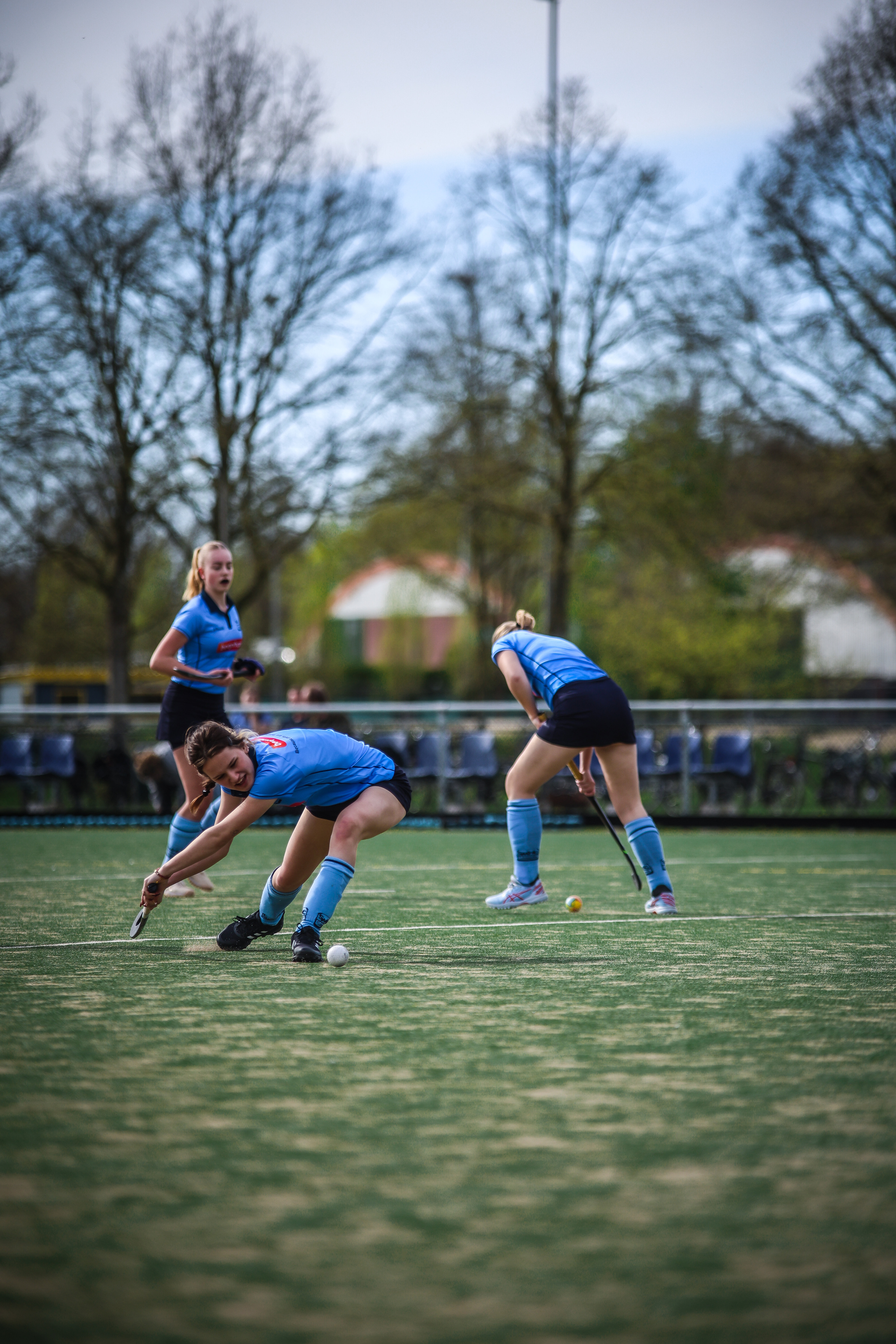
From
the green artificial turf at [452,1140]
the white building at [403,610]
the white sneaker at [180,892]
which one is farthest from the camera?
the white building at [403,610]

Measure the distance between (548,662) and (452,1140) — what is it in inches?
174

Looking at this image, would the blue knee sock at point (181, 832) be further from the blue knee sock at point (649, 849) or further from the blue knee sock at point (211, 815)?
the blue knee sock at point (649, 849)

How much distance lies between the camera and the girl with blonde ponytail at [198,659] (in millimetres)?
8398

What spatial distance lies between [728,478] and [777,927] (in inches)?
760

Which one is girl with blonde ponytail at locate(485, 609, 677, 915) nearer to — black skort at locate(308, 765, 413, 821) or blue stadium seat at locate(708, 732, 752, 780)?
black skort at locate(308, 765, 413, 821)

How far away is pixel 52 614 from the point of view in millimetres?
41156

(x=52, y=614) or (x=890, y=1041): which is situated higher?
(x=52, y=614)

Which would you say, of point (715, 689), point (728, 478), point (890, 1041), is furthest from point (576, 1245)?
point (715, 689)

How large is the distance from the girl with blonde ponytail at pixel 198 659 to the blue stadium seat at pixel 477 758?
9.35 m

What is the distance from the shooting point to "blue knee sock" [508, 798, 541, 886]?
8.02 meters

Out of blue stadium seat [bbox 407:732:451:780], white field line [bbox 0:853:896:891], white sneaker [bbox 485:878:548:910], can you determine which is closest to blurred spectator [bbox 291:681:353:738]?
blue stadium seat [bbox 407:732:451:780]

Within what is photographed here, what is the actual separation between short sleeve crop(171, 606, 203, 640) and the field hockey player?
2.11 m

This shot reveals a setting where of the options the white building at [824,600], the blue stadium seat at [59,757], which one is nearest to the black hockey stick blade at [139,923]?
the blue stadium seat at [59,757]

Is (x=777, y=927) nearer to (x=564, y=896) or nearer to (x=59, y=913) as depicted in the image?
(x=564, y=896)
